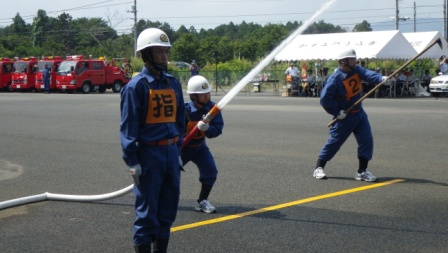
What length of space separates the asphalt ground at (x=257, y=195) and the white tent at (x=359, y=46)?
48.8 ft

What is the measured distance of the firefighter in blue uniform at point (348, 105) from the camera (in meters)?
10.4

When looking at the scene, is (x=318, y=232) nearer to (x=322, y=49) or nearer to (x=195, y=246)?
(x=195, y=246)

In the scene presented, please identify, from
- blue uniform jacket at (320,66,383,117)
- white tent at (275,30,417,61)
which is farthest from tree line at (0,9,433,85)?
blue uniform jacket at (320,66,383,117)

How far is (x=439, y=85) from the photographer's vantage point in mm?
32406

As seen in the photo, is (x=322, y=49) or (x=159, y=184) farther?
(x=322, y=49)

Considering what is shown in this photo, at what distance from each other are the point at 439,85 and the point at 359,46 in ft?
12.5

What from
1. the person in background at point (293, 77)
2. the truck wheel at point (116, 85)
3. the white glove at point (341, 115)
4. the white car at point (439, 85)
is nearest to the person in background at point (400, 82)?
the white car at point (439, 85)

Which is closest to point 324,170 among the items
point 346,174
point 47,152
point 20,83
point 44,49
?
point 346,174

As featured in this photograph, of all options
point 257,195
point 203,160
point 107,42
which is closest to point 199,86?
point 203,160

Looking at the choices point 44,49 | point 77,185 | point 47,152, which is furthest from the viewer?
point 44,49

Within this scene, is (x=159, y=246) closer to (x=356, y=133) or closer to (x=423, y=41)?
(x=356, y=133)

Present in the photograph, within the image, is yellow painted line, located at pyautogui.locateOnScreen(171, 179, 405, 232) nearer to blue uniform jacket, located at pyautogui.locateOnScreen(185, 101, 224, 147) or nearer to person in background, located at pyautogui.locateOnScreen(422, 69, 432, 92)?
blue uniform jacket, located at pyautogui.locateOnScreen(185, 101, 224, 147)

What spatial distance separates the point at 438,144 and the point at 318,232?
7.81 metres

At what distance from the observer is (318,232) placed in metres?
7.39
